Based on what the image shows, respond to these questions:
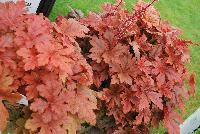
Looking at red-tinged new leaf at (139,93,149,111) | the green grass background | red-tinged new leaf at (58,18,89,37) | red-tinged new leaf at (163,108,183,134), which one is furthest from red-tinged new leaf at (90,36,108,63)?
the green grass background

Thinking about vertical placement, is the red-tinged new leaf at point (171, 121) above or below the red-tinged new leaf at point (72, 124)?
below

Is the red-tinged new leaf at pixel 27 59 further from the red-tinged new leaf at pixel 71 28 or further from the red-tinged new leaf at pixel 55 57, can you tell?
the red-tinged new leaf at pixel 71 28

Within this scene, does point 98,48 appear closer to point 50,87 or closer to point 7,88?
point 50,87

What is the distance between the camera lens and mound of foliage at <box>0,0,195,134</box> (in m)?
2.04

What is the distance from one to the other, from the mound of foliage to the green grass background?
6.01 feet

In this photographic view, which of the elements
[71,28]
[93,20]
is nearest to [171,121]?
[93,20]

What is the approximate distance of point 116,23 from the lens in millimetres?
2953

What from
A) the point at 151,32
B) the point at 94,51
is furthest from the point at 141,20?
the point at 94,51

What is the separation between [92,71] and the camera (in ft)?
8.21

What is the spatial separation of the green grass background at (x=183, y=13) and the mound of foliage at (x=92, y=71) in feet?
6.01

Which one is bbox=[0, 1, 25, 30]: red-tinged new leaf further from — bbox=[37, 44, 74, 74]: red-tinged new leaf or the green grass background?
the green grass background

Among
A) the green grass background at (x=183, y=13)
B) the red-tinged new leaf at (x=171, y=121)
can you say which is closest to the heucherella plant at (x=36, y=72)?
the red-tinged new leaf at (x=171, y=121)

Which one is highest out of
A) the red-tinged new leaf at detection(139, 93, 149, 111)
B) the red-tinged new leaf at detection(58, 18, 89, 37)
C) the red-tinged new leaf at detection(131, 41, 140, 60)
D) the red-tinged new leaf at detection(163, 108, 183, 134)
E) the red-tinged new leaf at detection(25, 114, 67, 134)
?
the red-tinged new leaf at detection(58, 18, 89, 37)

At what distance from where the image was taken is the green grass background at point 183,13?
4940 mm
